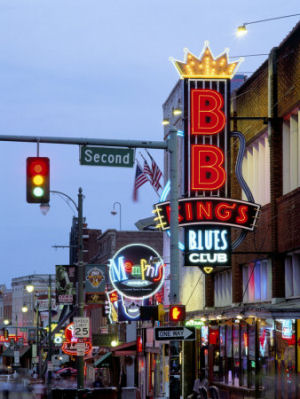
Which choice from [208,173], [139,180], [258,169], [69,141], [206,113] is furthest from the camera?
[139,180]

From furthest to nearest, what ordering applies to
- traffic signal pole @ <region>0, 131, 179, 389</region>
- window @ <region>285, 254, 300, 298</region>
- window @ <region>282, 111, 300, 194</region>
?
window @ <region>282, 111, 300, 194</region>
window @ <region>285, 254, 300, 298</region>
traffic signal pole @ <region>0, 131, 179, 389</region>

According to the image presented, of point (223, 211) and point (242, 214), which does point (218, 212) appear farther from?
point (242, 214)

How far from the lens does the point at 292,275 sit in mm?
26594

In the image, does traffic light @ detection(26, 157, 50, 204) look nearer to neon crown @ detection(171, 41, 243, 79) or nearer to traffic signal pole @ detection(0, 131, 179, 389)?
traffic signal pole @ detection(0, 131, 179, 389)

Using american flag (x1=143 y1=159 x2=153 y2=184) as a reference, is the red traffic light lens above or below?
below

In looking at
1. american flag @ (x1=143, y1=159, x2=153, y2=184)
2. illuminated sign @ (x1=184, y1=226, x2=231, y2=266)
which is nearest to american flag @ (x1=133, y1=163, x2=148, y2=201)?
american flag @ (x1=143, y1=159, x2=153, y2=184)

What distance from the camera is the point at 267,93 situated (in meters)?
28.5

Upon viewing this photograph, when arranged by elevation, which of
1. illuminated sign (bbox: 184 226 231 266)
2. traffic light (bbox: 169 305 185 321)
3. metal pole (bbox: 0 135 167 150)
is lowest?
traffic light (bbox: 169 305 185 321)

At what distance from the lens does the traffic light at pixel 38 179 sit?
17.4 metres

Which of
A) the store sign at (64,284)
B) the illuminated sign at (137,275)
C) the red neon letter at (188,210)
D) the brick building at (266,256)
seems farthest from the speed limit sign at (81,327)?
the red neon letter at (188,210)

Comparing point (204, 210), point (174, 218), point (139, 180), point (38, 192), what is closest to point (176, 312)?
point (174, 218)

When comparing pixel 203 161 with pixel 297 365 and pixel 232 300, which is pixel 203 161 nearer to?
pixel 232 300

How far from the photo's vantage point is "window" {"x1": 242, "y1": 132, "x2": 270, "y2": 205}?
29.0 metres

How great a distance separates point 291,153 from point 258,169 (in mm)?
3896
